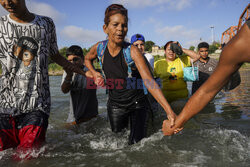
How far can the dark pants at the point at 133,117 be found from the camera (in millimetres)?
2965

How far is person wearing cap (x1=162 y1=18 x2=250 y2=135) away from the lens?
5.07 ft

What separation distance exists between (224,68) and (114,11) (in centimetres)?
167

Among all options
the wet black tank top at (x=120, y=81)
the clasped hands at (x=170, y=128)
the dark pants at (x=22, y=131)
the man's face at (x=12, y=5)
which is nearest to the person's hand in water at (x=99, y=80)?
the wet black tank top at (x=120, y=81)

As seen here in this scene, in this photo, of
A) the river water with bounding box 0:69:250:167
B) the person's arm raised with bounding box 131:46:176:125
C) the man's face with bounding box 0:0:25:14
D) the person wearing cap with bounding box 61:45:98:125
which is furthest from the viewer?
the person wearing cap with bounding box 61:45:98:125

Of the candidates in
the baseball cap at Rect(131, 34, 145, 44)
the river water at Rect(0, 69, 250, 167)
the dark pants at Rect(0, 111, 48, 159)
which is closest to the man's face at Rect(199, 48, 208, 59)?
the baseball cap at Rect(131, 34, 145, 44)

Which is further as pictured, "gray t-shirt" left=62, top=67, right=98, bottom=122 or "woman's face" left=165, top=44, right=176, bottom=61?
"woman's face" left=165, top=44, right=176, bottom=61

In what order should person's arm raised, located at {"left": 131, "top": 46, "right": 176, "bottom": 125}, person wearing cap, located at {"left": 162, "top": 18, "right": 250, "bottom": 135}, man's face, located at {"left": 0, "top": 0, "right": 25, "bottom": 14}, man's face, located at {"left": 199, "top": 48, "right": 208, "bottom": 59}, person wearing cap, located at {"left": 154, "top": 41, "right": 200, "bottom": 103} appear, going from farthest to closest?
1. man's face, located at {"left": 199, "top": 48, "right": 208, "bottom": 59}
2. person wearing cap, located at {"left": 154, "top": 41, "right": 200, "bottom": 103}
3. person's arm raised, located at {"left": 131, "top": 46, "right": 176, "bottom": 125}
4. man's face, located at {"left": 0, "top": 0, "right": 25, "bottom": 14}
5. person wearing cap, located at {"left": 162, "top": 18, "right": 250, "bottom": 135}

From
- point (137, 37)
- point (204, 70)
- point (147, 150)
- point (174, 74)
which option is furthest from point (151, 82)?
point (204, 70)

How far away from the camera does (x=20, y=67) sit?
231cm

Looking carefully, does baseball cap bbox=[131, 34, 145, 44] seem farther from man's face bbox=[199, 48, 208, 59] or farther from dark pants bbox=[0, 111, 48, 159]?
dark pants bbox=[0, 111, 48, 159]

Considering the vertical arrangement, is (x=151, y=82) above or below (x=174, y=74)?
below

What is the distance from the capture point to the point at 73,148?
3.33 metres

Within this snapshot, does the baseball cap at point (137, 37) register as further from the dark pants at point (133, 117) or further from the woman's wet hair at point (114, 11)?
the dark pants at point (133, 117)

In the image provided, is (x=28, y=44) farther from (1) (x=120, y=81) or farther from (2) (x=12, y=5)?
(1) (x=120, y=81)
